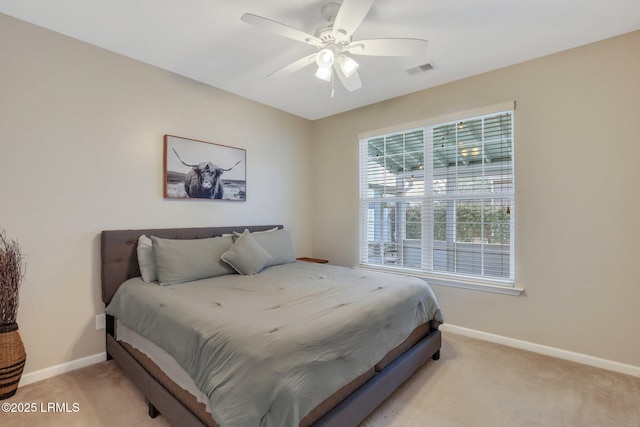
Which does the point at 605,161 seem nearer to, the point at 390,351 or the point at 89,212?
the point at 390,351

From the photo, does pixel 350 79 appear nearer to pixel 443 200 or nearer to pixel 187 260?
pixel 443 200

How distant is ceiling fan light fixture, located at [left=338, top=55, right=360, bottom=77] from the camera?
216 cm

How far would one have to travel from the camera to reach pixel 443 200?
10.8ft

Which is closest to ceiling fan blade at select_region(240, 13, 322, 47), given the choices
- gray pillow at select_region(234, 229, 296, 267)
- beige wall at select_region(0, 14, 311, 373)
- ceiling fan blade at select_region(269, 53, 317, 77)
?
ceiling fan blade at select_region(269, 53, 317, 77)

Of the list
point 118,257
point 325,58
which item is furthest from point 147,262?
point 325,58

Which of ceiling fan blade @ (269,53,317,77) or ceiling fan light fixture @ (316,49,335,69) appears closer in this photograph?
ceiling fan light fixture @ (316,49,335,69)

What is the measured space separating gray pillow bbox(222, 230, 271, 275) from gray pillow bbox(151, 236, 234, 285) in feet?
0.29

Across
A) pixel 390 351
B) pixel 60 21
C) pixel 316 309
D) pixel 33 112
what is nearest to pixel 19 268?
pixel 33 112

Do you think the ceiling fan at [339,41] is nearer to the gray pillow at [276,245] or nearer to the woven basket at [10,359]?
the gray pillow at [276,245]

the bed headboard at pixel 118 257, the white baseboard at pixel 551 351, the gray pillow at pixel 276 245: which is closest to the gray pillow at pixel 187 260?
the bed headboard at pixel 118 257

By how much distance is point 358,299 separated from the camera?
201cm

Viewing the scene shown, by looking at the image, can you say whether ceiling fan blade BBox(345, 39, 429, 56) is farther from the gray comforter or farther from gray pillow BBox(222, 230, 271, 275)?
gray pillow BBox(222, 230, 271, 275)

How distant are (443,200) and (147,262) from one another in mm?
2956

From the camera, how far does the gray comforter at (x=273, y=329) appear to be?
122cm
